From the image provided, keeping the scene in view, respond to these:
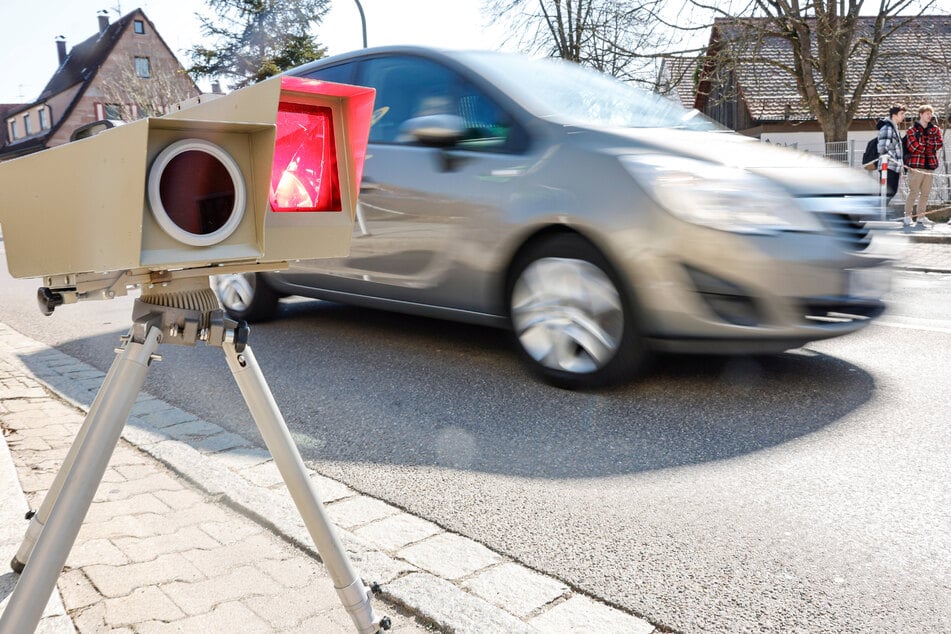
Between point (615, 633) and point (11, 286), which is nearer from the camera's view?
point (615, 633)

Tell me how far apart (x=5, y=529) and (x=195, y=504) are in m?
0.56

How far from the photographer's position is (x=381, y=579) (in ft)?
7.62

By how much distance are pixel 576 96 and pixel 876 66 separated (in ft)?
72.2

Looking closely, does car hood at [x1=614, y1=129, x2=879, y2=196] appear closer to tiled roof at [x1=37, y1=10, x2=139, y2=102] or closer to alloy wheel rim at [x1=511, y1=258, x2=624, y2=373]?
alloy wheel rim at [x1=511, y1=258, x2=624, y2=373]

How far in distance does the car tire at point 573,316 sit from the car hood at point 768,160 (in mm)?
599

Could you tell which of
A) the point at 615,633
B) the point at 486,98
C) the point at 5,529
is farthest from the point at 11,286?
the point at 615,633

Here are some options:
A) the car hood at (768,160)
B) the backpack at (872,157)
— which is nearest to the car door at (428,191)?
the car hood at (768,160)

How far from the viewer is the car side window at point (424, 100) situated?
445 cm

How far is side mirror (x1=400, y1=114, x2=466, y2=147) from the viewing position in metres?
4.54

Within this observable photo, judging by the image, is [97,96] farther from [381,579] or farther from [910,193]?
[381,579]

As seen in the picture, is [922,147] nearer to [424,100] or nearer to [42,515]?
[424,100]

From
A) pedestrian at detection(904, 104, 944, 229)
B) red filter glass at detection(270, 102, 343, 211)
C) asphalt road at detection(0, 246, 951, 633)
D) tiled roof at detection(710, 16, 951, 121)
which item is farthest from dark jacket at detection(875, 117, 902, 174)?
red filter glass at detection(270, 102, 343, 211)

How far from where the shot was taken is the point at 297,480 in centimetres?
170

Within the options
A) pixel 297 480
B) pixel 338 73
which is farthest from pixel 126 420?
pixel 338 73
